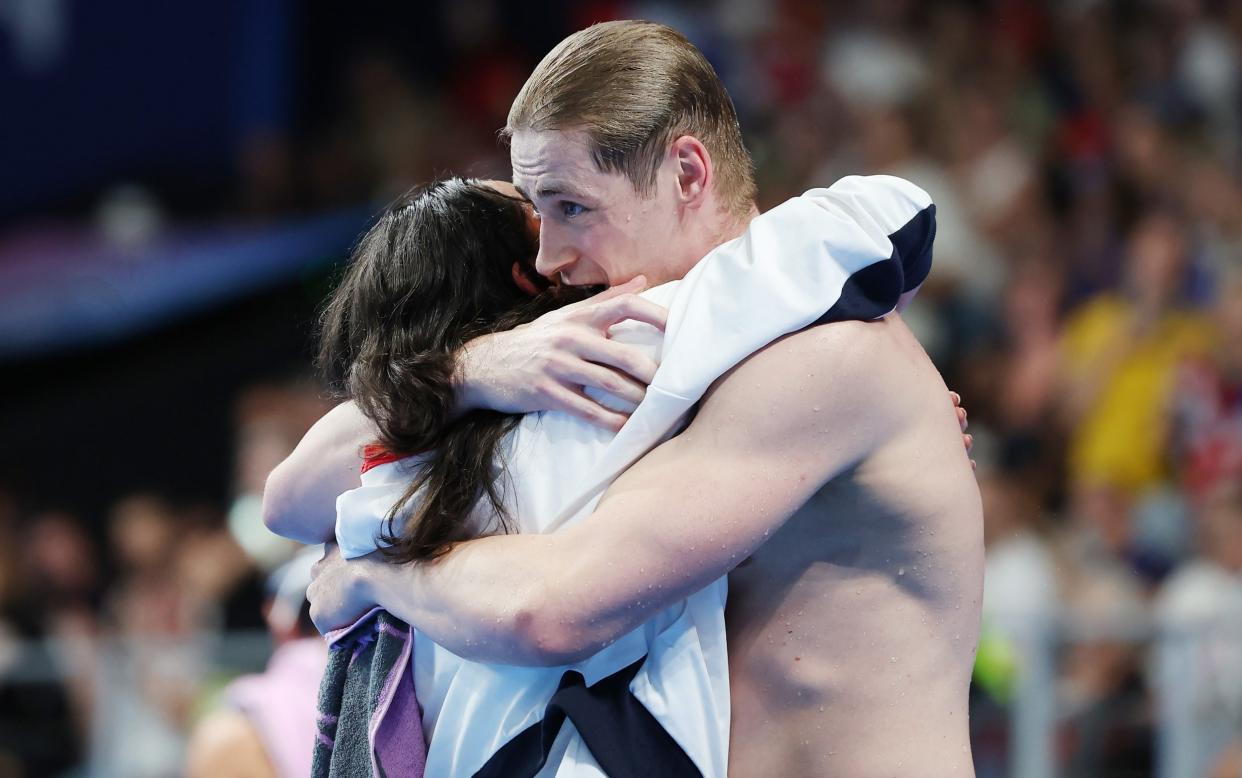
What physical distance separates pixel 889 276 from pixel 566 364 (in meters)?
0.40

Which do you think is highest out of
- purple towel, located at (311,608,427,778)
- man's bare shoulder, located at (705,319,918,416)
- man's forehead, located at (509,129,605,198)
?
man's forehead, located at (509,129,605,198)

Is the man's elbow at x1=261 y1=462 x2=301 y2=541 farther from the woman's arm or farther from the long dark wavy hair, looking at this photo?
the long dark wavy hair

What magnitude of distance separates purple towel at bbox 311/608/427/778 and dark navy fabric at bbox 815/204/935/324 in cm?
67

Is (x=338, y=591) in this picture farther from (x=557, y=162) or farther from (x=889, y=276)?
(x=889, y=276)

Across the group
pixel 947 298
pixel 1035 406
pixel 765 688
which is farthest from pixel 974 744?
pixel 765 688

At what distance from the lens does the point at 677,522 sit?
5.59 ft

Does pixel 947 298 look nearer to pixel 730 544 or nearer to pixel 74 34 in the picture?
pixel 730 544

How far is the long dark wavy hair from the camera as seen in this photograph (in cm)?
186

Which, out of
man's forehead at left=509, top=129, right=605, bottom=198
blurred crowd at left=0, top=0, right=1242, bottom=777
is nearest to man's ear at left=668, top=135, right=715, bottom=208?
man's forehead at left=509, top=129, right=605, bottom=198

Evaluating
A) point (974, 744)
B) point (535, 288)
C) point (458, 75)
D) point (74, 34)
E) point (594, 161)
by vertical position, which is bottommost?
point (974, 744)

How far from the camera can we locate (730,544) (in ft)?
5.67

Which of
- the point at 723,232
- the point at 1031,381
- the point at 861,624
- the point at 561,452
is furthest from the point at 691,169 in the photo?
the point at 1031,381

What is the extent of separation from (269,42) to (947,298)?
479 centimetres

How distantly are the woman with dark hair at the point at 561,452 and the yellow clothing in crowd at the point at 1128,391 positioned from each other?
360 centimetres
